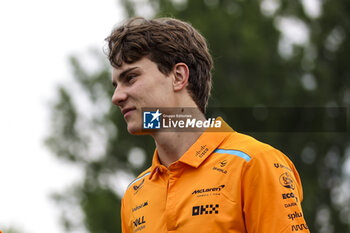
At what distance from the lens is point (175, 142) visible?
325 centimetres

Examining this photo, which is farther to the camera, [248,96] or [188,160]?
[248,96]

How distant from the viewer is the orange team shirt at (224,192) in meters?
2.72

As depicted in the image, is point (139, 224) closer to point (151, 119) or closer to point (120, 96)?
point (151, 119)

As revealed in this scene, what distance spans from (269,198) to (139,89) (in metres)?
0.99

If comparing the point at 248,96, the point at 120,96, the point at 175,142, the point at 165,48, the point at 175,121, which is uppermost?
the point at 248,96

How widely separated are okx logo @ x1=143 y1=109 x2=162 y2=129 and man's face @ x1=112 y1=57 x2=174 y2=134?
4 cm

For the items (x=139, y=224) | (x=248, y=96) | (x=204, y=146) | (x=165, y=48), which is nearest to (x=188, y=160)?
(x=204, y=146)

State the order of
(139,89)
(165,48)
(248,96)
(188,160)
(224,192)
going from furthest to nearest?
(248,96)
(165,48)
(139,89)
(188,160)
(224,192)

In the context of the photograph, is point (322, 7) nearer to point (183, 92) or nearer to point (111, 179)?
point (111, 179)

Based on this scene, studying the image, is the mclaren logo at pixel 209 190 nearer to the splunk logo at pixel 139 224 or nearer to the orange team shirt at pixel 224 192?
the orange team shirt at pixel 224 192

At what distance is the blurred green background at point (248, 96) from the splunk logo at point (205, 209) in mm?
10983

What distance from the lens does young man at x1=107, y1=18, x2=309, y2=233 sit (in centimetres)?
276

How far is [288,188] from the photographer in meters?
2.77

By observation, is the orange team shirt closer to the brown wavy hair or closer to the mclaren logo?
the mclaren logo
